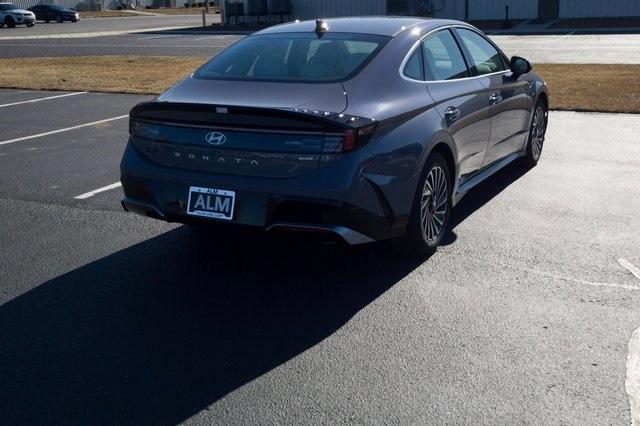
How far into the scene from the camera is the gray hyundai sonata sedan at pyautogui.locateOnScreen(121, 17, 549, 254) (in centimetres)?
456

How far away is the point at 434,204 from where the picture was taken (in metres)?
5.45

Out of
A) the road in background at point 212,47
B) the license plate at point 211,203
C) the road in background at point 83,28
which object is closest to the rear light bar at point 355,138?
the license plate at point 211,203

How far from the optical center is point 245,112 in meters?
4.66

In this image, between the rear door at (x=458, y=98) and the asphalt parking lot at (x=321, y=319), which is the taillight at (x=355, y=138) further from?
the rear door at (x=458, y=98)

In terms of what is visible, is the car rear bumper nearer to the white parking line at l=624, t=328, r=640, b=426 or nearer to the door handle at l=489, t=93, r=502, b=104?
the white parking line at l=624, t=328, r=640, b=426

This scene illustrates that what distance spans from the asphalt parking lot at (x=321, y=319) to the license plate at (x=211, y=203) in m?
0.48

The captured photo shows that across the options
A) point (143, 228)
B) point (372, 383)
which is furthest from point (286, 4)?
point (372, 383)

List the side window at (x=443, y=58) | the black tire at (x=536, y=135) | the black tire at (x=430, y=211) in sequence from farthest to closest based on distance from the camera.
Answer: the black tire at (x=536, y=135), the side window at (x=443, y=58), the black tire at (x=430, y=211)

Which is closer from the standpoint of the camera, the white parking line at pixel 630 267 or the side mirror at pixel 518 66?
the white parking line at pixel 630 267

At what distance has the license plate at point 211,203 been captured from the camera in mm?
4691

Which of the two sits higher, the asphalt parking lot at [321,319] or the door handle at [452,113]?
the door handle at [452,113]

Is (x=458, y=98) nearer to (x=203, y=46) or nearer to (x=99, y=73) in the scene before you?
(x=99, y=73)

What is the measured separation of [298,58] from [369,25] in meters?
0.76

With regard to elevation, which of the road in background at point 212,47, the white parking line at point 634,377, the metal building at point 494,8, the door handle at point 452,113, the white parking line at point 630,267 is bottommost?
the white parking line at point 634,377
